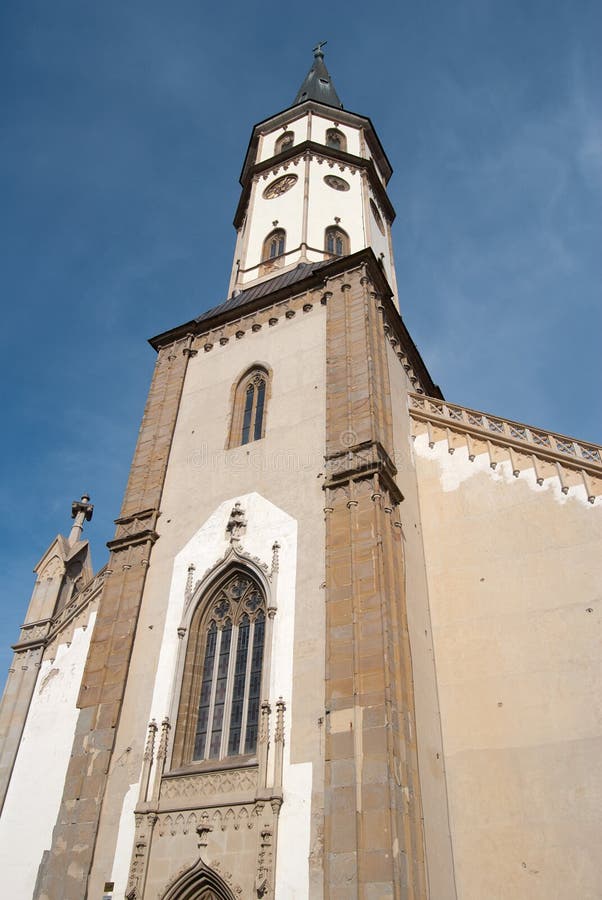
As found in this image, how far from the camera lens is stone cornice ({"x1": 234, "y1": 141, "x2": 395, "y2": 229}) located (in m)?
25.8

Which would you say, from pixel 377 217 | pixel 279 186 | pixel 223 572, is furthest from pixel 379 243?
pixel 223 572

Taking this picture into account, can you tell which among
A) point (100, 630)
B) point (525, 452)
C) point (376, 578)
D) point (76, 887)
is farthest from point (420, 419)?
point (76, 887)

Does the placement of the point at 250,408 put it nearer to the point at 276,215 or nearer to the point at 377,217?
the point at 276,215

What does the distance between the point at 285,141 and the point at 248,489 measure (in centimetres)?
1712

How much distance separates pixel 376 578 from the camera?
1246cm

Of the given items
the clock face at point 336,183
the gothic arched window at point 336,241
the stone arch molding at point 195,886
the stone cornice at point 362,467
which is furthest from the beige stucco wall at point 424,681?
the clock face at point 336,183

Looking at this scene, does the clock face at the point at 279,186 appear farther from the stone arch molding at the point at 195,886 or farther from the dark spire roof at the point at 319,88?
the stone arch molding at the point at 195,886

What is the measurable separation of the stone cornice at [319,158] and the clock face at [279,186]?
705mm

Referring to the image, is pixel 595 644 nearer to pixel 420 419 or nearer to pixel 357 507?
pixel 357 507

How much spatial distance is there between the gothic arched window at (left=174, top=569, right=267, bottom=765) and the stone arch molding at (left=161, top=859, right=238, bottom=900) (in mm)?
1754

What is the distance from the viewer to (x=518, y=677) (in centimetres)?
1273

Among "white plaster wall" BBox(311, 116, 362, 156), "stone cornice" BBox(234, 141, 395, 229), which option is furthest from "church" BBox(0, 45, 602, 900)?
"white plaster wall" BBox(311, 116, 362, 156)

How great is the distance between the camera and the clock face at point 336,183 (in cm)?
2511

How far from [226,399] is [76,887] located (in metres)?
10.5
